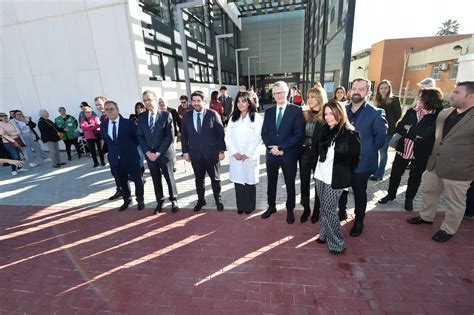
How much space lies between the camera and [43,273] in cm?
300

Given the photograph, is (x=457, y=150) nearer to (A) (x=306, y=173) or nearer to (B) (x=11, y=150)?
(A) (x=306, y=173)

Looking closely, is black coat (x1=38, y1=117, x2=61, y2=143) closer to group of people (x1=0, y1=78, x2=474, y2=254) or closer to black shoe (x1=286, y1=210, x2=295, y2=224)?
group of people (x1=0, y1=78, x2=474, y2=254)

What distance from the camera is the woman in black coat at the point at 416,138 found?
11.0 feet

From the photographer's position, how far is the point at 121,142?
4.21 m

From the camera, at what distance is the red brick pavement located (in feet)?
7.81

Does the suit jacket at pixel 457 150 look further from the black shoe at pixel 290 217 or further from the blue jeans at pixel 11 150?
the blue jeans at pixel 11 150

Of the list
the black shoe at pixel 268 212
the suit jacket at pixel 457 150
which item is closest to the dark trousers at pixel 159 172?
the black shoe at pixel 268 212

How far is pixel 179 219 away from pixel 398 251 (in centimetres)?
317

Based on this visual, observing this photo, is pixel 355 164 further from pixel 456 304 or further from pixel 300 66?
pixel 300 66

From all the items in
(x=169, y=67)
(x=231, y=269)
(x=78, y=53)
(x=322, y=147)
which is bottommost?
(x=231, y=269)

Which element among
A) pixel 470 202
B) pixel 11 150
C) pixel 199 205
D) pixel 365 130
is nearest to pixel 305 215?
pixel 365 130

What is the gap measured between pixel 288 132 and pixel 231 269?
1988 mm

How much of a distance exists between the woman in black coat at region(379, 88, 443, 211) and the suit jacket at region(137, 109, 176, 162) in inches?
148

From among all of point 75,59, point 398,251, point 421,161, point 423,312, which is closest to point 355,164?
point 398,251
